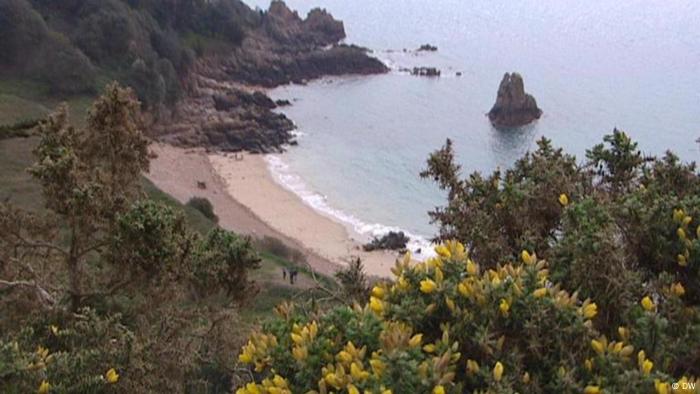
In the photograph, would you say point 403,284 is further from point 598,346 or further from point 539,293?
point 598,346

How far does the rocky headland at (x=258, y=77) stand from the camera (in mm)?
48938

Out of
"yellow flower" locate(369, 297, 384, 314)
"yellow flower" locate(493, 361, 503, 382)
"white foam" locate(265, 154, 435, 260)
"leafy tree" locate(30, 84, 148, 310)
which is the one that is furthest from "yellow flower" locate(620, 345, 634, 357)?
"white foam" locate(265, 154, 435, 260)

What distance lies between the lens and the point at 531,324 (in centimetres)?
446

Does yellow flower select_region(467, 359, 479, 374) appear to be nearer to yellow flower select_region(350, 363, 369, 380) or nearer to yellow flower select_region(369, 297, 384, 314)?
yellow flower select_region(350, 363, 369, 380)

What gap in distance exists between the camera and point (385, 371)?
4.16m

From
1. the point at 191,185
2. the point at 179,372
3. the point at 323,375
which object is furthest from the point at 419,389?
the point at 191,185

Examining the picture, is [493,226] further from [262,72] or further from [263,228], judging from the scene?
[262,72]

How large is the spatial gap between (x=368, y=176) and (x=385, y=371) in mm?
42823

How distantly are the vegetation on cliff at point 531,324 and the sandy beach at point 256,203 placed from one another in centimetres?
2630

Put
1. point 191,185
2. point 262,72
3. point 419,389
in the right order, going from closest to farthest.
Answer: point 419,389 → point 191,185 → point 262,72

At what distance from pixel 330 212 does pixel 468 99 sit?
2637 centimetres

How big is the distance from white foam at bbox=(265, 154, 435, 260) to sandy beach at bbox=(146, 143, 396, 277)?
1.83ft

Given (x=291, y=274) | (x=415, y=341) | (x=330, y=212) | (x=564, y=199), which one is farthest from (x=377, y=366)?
(x=330, y=212)

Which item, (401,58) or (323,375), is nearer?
(323,375)
